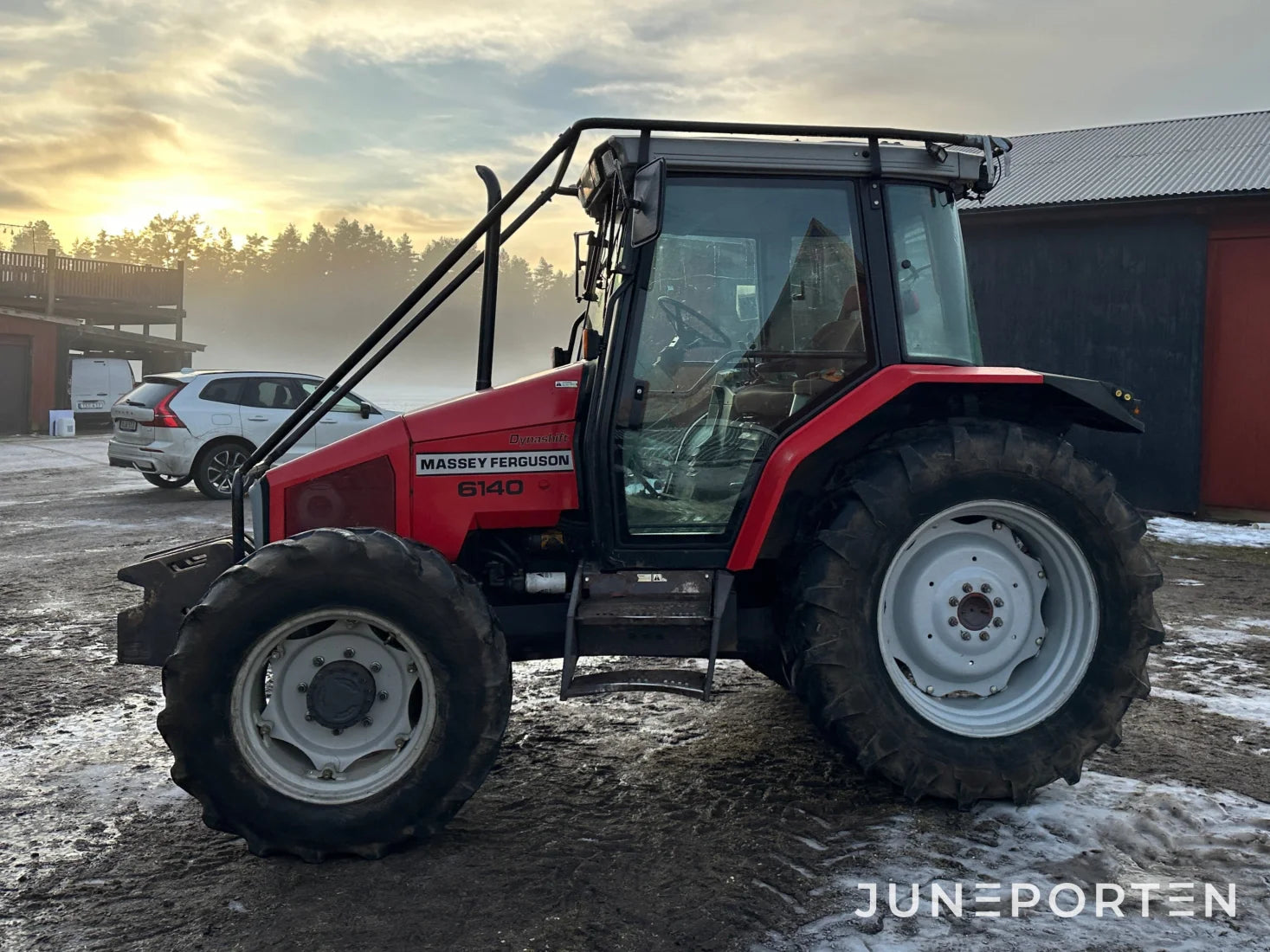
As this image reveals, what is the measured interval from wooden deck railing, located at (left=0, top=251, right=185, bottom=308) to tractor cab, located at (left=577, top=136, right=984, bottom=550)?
30034 mm

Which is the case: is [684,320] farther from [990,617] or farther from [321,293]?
[321,293]

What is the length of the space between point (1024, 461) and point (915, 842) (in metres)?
1.40

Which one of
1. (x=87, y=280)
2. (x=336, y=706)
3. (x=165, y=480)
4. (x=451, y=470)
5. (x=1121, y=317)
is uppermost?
(x=87, y=280)

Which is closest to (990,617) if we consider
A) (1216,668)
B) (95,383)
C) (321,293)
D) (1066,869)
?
(1066,869)

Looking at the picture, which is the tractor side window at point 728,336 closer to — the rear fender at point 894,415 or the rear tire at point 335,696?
the rear fender at point 894,415

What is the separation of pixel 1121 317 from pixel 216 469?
37.2 ft

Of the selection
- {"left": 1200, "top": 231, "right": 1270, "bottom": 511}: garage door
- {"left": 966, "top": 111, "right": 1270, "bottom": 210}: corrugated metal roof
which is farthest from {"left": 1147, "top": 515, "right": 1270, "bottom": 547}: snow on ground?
{"left": 966, "top": 111, "right": 1270, "bottom": 210}: corrugated metal roof

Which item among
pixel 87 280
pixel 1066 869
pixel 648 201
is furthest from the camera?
pixel 87 280

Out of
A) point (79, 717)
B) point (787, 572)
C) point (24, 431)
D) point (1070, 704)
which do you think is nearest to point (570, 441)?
point (787, 572)

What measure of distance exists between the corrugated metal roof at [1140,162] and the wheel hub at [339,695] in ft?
37.7

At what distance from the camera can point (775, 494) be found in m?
3.77

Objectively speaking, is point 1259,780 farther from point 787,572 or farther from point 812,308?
point 812,308

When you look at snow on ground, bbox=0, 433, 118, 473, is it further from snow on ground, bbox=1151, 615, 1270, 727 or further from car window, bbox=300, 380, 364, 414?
snow on ground, bbox=1151, 615, 1270, 727

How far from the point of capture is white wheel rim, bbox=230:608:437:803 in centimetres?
344
